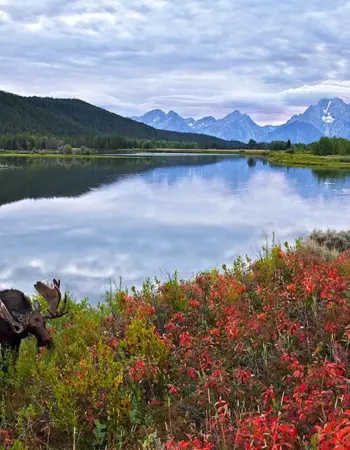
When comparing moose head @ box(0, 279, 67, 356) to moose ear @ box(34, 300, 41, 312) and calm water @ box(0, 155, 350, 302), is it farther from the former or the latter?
calm water @ box(0, 155, 350, 302)

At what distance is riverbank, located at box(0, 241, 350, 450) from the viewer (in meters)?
4.72

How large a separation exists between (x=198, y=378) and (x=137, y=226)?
2586 cm

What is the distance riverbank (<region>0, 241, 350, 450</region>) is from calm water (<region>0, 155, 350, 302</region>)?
3135mm

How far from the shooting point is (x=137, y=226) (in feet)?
106

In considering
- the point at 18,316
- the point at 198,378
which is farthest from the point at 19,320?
the point at 198,378

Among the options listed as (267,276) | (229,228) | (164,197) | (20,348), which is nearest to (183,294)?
(267,276)

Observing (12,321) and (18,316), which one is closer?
(12,321)

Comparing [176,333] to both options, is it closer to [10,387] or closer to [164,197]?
[10,387]

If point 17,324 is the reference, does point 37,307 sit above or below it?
above

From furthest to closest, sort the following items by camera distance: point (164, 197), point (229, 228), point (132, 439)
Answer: point (164, 197)
point (229, 228)
point (132, 439)

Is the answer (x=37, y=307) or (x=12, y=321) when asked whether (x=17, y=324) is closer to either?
(x=12, y=321)

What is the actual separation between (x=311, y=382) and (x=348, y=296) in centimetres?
312

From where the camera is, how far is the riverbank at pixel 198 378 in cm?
472

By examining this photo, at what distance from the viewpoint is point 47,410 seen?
6250 mm
